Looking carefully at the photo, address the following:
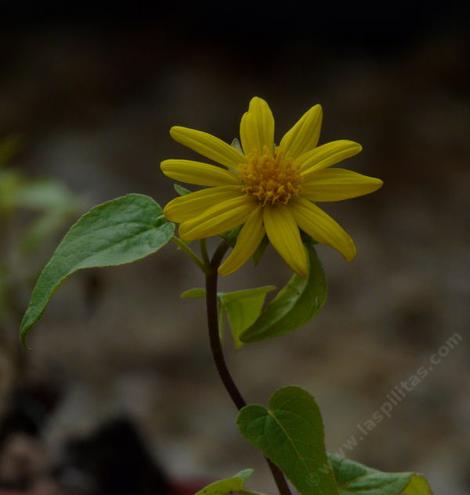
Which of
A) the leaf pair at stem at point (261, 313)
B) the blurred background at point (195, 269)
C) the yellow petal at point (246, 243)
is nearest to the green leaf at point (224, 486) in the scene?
the leaf pair at stem at point (261, 313)

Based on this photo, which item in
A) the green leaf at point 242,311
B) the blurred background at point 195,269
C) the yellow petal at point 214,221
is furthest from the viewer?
the blurred background at point 195,269

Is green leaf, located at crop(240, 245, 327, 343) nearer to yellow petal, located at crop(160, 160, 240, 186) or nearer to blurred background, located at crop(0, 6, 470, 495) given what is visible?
yellow petal, located at crop(160, 160, 240, 186)

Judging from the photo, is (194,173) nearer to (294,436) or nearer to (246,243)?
(246,243)

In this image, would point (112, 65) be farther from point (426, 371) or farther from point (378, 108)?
point (426, 371)

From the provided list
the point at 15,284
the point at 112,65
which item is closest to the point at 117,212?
the point at 15,284

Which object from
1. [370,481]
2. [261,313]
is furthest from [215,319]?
[370,481]

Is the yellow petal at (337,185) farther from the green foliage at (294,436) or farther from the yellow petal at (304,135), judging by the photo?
the green foliage at (294,436)

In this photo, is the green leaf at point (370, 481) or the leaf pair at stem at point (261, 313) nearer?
the leaf pair at stem at point (261, 313)

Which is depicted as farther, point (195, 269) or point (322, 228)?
point (195, 269)
